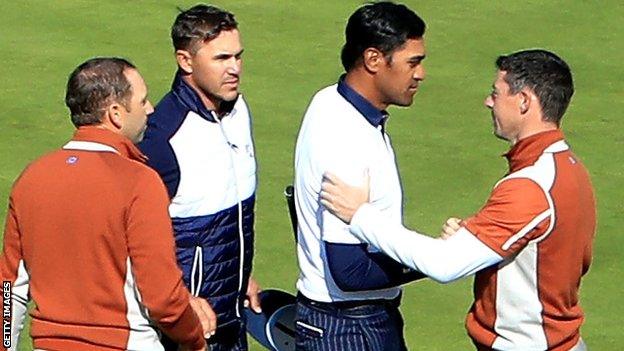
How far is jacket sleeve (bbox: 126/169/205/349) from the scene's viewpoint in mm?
4020

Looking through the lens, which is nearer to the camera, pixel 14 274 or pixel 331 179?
pixel 14 274

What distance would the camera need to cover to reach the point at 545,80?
4422 millimetres

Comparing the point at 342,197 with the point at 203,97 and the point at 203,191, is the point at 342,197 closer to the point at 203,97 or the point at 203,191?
the point at 203,191

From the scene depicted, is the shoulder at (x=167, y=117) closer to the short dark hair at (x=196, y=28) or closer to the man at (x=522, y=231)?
the short dark hair at (x=196, y=28)

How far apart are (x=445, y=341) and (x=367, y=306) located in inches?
85.2

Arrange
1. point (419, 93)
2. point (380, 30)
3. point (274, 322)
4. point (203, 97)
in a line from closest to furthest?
point (380, 30), point (203, 97), point (274, 322), point (419, 93)

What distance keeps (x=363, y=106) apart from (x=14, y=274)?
4.14 feet

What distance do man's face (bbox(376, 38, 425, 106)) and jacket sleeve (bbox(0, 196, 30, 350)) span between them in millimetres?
1285

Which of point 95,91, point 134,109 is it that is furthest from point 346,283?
point 95,91

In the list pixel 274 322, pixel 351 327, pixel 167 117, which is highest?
pixel 167 117

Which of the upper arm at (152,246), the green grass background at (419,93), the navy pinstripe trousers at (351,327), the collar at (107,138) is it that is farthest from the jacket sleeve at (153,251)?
the green grass background at (419,93)

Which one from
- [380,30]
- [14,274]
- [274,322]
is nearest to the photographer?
[14,274]

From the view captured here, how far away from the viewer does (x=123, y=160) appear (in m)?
4.11

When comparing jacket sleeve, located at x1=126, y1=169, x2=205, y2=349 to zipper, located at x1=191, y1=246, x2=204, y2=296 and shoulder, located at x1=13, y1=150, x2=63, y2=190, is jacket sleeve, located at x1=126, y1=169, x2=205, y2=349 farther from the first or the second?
zipper, located at x1=191, y1=246, x2=204, y2=296
